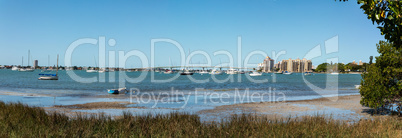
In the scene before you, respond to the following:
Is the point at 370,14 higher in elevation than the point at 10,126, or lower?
higher

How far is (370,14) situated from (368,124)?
562 cm

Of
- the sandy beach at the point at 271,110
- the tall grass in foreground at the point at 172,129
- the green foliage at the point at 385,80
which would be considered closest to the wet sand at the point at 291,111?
the sandy beach at the point at 271,110

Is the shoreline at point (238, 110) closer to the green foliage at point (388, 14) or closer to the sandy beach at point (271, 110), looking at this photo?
the sandy beach at point (271, 110)

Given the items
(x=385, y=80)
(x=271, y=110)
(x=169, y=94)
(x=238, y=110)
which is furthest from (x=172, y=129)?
(x=169, y=94)

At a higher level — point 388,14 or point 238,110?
point 388,14

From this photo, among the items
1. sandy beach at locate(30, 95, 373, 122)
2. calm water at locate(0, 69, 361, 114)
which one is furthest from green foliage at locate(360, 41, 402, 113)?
calm water at locate(0, 69, 361, 114)

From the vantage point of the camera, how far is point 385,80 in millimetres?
17125

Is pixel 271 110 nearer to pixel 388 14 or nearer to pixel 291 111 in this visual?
pixel 291 111

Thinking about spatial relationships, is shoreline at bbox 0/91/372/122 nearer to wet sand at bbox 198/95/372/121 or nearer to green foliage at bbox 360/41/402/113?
wet sand at bbox 198/95/372/121

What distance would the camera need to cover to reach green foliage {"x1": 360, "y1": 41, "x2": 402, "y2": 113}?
1667 cm

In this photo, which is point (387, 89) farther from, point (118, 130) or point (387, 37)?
point (118, 130)

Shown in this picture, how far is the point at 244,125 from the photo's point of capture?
1094cm

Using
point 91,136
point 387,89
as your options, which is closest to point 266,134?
point 91,136

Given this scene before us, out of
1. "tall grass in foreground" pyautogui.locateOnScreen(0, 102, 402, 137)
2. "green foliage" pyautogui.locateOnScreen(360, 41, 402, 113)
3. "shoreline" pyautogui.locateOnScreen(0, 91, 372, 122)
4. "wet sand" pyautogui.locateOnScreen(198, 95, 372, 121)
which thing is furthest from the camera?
"shoreline" pyautogui.locateOnScreen(0, 91, 372, 122)
